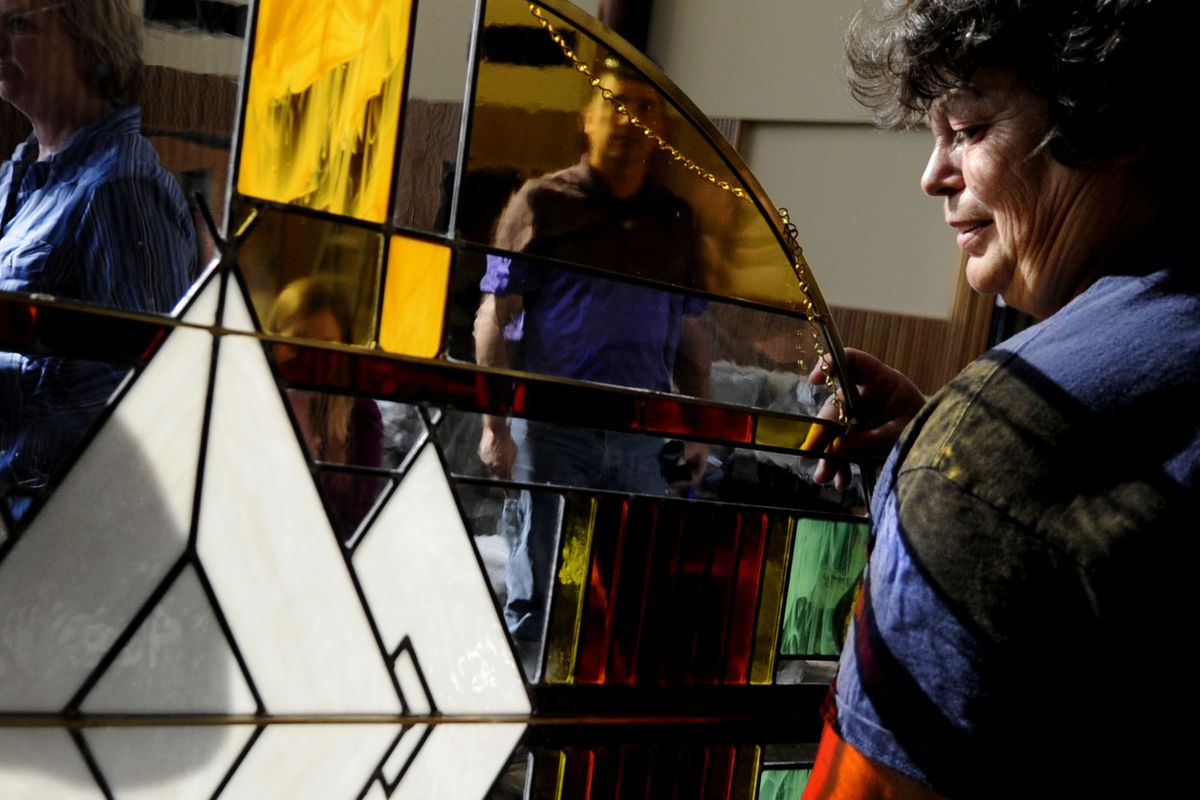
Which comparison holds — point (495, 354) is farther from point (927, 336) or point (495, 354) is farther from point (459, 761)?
point (927, 336)

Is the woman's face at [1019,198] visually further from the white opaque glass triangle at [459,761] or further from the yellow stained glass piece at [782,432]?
the white opaque glass triangle at [459,761]

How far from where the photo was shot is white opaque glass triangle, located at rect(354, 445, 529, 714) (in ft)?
2.36

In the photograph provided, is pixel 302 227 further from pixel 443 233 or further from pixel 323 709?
pixel 323 709

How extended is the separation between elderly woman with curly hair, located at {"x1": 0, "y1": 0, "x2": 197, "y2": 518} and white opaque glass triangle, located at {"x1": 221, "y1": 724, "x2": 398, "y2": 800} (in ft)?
0.65

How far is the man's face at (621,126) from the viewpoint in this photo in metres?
0.78

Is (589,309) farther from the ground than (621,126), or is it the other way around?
(621,126)

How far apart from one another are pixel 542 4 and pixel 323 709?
46cm

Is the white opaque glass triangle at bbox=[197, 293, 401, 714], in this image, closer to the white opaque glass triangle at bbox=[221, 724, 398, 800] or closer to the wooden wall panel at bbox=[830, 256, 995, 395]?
the white opaque glass triangle at bbox=[221, 724, 398, 800]

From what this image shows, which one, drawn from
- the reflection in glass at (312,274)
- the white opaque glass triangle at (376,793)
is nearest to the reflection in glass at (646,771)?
the white opaque glass triangle at (376,793)

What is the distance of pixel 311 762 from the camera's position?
0.70 m

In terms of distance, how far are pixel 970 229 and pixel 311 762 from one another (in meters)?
0.53

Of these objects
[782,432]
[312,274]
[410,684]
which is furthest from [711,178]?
[410,684]

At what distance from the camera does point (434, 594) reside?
0.74 metres

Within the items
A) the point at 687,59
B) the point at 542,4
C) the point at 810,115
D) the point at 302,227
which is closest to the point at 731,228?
the point at 542,4
